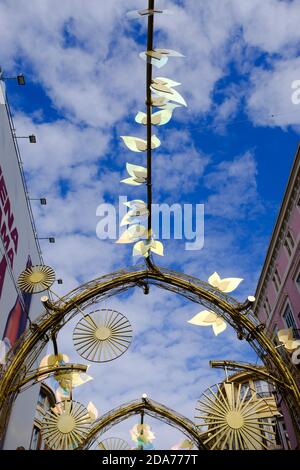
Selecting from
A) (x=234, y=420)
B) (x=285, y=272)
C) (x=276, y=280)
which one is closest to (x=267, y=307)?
(x=276, y=280)

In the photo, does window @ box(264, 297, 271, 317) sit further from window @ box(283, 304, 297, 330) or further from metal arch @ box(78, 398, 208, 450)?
metal arch @ box(78, 398, 208, 450)

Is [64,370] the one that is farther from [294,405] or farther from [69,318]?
[294,405]

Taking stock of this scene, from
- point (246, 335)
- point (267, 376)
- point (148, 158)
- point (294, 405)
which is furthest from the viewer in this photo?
point (246, 335)

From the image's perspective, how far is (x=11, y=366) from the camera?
10594 mm

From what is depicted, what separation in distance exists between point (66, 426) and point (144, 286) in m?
4.96

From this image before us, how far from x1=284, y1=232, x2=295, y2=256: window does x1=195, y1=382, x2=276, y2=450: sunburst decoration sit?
9.61m

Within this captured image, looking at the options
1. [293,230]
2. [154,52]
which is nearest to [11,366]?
[154,52]

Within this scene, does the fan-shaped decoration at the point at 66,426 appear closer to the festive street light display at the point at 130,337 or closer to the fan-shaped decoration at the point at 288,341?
the festive street light display at the point at 130,337

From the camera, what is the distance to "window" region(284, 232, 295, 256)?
18.3 m

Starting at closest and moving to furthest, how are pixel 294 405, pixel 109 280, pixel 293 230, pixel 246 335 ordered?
pixel 294 405 < pixel 246 335 < pixel 109 280 < pixel 293 230

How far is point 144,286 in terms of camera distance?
12633mm

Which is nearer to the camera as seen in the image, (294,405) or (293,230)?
(294,405)

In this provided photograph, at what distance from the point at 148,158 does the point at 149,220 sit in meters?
2.51
